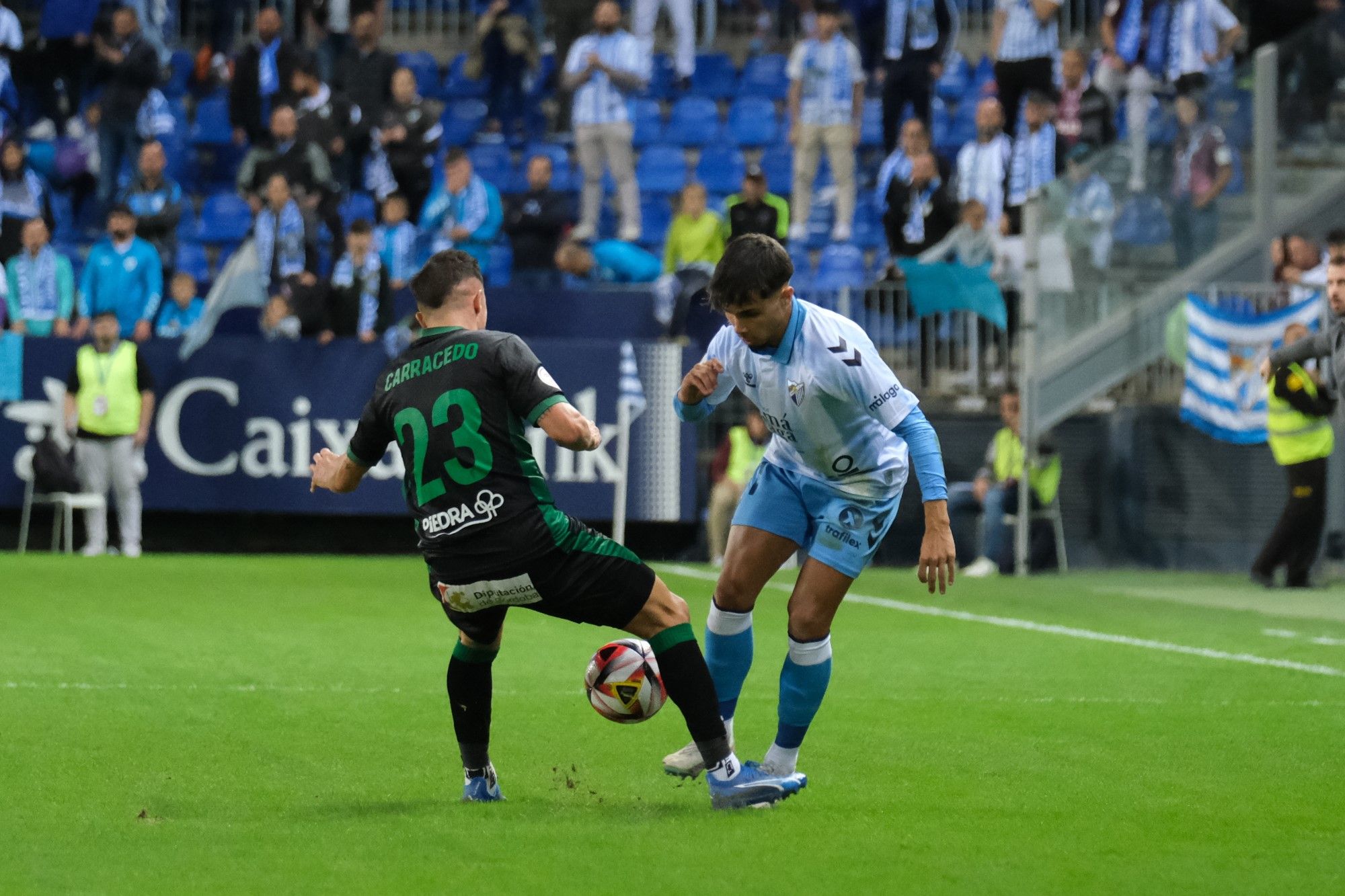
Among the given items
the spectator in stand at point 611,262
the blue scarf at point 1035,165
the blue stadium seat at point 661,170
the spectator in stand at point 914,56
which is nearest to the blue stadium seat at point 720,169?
the blue stadium seat at point 661,170

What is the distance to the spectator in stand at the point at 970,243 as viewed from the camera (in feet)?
58.4

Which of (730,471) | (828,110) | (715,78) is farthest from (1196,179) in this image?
(715,78)

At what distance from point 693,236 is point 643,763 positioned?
11.7 metres

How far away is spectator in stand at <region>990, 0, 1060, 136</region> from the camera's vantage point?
19.4m

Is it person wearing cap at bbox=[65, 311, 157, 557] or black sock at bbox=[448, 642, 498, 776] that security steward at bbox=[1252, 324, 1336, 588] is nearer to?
person wearing cap at bbox=[65, 311, 157, 557]

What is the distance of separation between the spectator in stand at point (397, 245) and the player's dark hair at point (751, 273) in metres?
12.7

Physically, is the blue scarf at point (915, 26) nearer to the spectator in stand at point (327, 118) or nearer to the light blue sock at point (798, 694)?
the spectator in stand at point (327, 118)

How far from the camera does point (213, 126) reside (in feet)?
73.8

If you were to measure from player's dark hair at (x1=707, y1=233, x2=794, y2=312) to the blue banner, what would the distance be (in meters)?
11.6

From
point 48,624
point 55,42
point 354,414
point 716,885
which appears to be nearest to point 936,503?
point 716,885

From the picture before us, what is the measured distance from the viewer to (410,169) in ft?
65.6

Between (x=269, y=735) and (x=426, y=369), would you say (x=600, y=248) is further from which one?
(x=426, y=369)

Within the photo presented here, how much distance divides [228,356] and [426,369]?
41.2ft

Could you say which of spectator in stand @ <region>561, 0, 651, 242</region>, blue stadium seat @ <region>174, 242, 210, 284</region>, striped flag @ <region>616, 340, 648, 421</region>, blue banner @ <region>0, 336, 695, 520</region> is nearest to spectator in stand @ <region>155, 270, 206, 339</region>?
blue banner @ <region>0, 336, 695, 520</region>
